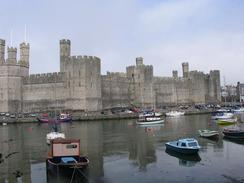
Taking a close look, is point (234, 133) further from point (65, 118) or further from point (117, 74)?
point (117, 74)

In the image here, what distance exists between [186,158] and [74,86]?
32.2 metres

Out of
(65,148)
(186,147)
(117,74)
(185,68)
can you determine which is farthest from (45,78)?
(65,148)

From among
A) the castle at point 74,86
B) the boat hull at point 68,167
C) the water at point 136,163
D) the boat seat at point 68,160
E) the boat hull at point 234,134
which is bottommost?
the water at point 136,163

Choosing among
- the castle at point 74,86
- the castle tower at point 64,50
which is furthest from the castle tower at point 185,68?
the castle tower at point 64,50

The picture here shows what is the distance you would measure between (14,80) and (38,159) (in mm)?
35870

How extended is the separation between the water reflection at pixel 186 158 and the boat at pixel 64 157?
14.8ft

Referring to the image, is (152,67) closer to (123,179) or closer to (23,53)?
(23,53)

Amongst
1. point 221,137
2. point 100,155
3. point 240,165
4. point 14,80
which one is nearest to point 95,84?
point 14,80

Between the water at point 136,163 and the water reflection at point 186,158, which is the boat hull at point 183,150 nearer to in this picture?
the water reflection at point 186,158

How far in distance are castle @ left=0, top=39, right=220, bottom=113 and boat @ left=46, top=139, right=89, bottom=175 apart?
32854 mm

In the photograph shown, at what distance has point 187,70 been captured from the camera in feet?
232

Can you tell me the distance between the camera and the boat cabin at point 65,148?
13844 mm

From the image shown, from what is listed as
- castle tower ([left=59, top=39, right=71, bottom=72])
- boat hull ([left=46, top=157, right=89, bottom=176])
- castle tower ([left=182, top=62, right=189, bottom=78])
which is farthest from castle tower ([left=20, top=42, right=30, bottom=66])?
boat hull ([left=46, top=157, right=89, bottom=176])

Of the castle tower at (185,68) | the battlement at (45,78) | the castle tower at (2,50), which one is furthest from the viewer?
the castle tower at (185,68)
